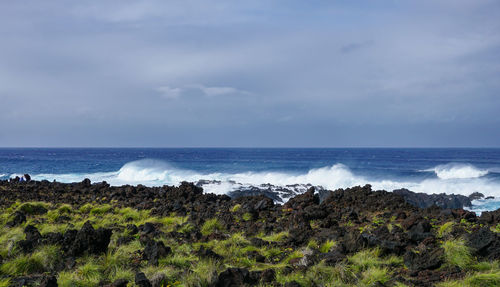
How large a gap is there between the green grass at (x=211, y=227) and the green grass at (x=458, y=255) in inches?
232

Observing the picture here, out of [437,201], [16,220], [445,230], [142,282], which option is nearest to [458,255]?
[445,230]

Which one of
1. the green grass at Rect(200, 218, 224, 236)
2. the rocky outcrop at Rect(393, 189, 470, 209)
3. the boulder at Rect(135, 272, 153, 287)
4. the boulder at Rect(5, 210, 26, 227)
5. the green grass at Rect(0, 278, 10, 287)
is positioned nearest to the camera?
the green grass at Rect(0, 278, 10, 287)

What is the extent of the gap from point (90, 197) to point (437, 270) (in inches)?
614

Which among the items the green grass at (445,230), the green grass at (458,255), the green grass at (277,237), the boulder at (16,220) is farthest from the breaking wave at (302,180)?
the green grass at (458,255)

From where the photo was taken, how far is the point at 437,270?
647 cm

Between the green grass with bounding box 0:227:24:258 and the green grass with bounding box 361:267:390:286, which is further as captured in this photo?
the green grass with bounding box 0:227:24:258

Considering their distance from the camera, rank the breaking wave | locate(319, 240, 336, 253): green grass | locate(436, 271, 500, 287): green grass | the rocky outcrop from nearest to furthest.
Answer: locate(436, 271, 500, 287): green grass, locate(319, 240, 336, 253): green grass, the rocky outcrop, the breaking wave

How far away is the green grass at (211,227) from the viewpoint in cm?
1014

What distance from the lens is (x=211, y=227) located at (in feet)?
34.4

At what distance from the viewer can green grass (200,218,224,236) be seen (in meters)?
10.1

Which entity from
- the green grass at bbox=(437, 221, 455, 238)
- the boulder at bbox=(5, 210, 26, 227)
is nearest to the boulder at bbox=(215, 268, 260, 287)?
the green grass at bbox=(437, 221, 455, 238)

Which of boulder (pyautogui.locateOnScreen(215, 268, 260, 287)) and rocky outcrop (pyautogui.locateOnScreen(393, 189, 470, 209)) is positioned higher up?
boulder (pyautogui.locateOnScreen(215, 268, 260, 287))

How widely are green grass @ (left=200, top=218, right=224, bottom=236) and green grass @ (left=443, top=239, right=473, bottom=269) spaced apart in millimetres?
5889

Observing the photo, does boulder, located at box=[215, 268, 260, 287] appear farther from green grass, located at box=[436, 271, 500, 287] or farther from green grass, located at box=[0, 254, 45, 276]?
green grass, located at box=[0, 254, 45, 276]
